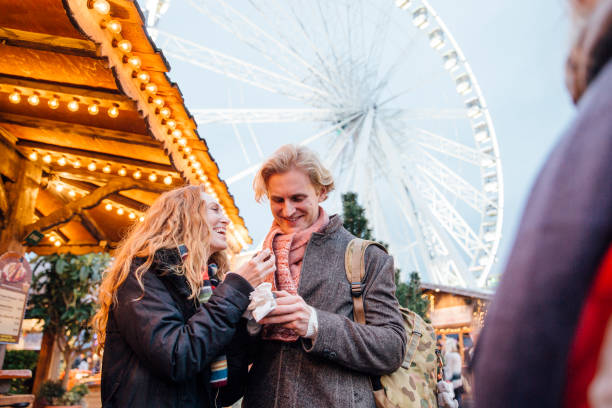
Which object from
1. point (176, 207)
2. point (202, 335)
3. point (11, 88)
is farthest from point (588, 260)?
point (11, 88)

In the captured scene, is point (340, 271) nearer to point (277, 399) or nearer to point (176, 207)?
point (277, 399)

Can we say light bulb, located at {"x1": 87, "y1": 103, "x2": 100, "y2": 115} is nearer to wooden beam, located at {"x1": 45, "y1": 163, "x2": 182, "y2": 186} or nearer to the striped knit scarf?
wooden beam, located at {"x1": 45, "y1": 163, "x2": 182, "y2": 186}

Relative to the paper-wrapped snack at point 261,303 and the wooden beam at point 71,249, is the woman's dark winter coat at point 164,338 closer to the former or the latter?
the paper-wrapped snack at point 261,303

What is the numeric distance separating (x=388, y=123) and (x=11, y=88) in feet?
33.0

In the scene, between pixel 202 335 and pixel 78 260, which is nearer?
pixel 202 335

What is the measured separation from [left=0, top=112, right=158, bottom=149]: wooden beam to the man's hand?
2.55 m

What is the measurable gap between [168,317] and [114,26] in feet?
6.28

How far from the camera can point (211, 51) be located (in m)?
10.5

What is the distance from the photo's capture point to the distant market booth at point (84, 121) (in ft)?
8.87

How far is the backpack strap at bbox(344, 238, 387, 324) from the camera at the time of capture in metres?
1.56

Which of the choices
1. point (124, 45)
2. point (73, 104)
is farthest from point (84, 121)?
point (124, 45)

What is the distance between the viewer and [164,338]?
1404 millimetres

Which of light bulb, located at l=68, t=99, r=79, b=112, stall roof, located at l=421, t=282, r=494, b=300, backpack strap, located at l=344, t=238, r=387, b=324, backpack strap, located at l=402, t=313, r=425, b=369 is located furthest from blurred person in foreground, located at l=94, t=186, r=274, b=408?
stall roof, located at l=421, t=282, r=494, b=300

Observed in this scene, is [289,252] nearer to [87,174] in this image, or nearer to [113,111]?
[113,111]
